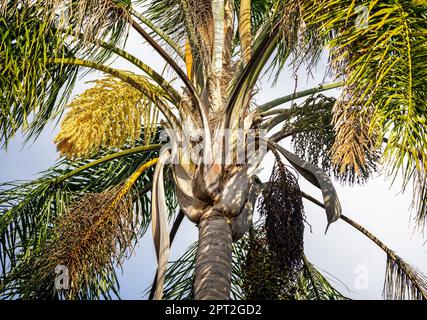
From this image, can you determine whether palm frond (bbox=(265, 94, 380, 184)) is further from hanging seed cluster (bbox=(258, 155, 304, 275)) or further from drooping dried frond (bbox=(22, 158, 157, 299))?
drooping dried frond (bbox=(22, 158, 157, 299))

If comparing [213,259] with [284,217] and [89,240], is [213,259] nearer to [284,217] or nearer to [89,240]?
[284,217]

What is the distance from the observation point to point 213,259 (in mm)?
5582

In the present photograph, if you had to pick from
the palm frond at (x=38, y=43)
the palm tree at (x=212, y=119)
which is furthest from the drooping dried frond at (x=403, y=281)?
the palm frond at (x=38, y=43)

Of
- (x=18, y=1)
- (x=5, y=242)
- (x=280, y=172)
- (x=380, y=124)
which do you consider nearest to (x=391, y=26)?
(x=380, y=124)

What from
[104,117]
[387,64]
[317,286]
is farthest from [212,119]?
[317,286]

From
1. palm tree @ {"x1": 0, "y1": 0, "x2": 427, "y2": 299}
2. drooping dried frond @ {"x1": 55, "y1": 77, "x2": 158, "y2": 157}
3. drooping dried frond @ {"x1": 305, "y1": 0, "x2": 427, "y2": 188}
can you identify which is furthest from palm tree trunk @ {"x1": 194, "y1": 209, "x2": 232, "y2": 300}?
drooping dried frond @ {"x1": 305, "y1": 0, "x2": 427, "y2": 188}

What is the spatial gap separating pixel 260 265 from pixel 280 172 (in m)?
0.82

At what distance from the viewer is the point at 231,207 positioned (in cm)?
580

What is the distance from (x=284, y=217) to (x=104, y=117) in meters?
1.71

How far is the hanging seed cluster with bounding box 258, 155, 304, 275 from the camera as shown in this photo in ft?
19.4

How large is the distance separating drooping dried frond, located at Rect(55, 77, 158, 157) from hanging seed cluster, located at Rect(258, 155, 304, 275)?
44.6 inches

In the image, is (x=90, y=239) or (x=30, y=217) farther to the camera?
(x=30, y=217)
